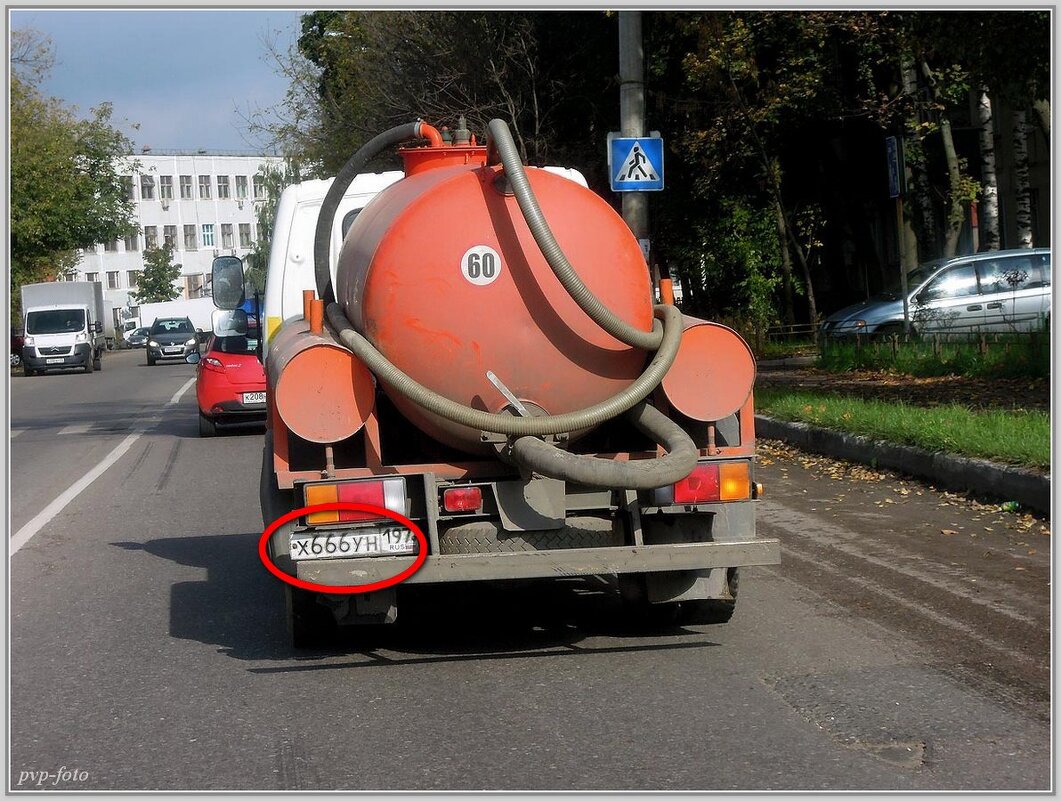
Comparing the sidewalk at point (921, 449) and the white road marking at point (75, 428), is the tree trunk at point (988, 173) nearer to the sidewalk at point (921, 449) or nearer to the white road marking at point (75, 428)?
the sidewalk at point (921, 449)

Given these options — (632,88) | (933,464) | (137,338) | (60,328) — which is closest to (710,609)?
(933,464)

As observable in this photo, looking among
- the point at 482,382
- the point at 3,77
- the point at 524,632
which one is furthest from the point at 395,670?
the point at 3,77

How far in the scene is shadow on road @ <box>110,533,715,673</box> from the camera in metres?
6.19

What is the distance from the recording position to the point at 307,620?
245 inches

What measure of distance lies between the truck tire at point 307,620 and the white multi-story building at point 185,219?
89.4 meters

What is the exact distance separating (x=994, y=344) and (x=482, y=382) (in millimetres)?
12346

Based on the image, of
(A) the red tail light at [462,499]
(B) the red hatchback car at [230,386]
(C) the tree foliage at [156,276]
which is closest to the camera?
(A) the red tail light at [462,499]

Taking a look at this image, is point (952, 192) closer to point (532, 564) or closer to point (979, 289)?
point (979, 289)

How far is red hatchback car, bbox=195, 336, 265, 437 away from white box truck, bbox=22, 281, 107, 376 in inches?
1132

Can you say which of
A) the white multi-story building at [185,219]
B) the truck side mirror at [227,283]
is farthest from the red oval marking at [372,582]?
the white multi-story building at [185,219]

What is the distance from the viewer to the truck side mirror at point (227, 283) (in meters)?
9.03

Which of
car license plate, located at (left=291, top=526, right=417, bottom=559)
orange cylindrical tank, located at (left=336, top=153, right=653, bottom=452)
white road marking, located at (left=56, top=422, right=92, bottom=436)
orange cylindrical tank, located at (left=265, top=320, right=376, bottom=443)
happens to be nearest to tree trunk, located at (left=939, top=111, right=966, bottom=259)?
white road marking, located at (left=56, top=422, right=92, bottom=436)

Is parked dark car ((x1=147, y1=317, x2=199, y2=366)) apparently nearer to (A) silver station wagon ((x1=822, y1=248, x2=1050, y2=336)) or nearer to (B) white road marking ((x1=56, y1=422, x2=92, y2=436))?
(B) white road marking ((x1=56, y1=422, x2=92, y2=436))

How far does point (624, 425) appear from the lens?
635 centimetres
